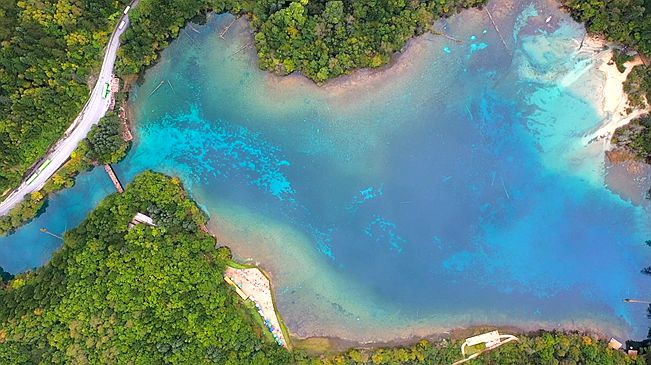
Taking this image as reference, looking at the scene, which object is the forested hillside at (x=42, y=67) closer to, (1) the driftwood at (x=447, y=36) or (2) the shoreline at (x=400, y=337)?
(2) the shoreline at (x=400, y=337)

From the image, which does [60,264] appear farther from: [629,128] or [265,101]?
[629,128]

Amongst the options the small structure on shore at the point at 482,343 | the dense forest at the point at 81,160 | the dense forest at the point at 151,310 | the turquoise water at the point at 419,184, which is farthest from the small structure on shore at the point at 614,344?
the dense forest at the point at 81,160

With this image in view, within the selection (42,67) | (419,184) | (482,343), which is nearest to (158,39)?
(42,67)

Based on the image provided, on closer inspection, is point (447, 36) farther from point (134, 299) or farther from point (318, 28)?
point (134, 299)

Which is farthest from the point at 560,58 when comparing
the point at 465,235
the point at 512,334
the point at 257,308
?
the point at 257,308

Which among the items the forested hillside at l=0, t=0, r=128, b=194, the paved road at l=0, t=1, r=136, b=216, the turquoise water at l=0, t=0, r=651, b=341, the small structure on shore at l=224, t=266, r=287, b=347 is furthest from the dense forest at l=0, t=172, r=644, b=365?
the forested hillside at l=0, t=0, r=128, b=194

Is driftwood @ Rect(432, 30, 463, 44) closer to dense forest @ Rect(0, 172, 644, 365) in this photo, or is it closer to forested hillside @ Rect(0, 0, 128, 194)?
dense forest @ Rect(0, 172, 644, 365)

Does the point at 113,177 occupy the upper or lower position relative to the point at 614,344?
upper
